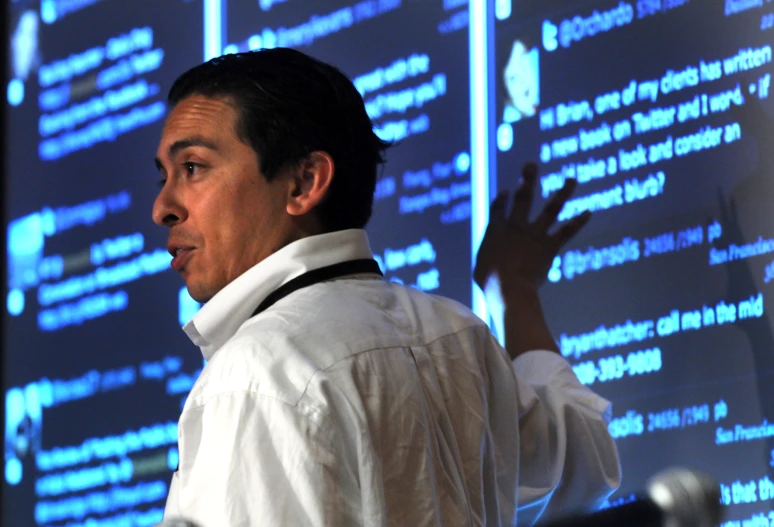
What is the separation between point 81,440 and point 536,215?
113 centimetres

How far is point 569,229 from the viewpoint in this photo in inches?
58.7

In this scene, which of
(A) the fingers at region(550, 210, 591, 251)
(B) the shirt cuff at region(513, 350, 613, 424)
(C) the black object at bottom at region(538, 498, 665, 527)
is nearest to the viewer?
(C) the black object at bottom at region(538, 498, 665, 527)

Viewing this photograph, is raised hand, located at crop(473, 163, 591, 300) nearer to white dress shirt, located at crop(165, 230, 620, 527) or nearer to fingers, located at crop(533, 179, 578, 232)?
fingers, located at crop(533, 179, 578, 232)

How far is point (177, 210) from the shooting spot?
4.15ft

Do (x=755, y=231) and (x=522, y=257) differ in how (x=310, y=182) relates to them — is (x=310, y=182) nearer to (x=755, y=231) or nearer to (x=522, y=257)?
(x=522, y=257)

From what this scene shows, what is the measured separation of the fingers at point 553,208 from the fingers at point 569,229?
0.02m

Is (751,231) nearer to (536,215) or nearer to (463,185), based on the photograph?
(536,215)

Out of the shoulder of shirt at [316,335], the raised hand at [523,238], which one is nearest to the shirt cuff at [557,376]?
the raised hand at [523,238]

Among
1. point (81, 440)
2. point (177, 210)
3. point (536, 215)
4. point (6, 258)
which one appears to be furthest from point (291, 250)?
point (6, 258)

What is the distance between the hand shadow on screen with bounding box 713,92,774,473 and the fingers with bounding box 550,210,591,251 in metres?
0.16

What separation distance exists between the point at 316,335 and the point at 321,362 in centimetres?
3

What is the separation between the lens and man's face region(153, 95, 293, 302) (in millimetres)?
1221

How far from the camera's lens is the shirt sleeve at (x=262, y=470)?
3.01 ft

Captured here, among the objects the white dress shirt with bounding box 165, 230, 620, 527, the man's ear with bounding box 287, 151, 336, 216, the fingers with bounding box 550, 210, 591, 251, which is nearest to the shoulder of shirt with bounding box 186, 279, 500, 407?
the white dress shirt with bounding box 165, 230, 620, 527
